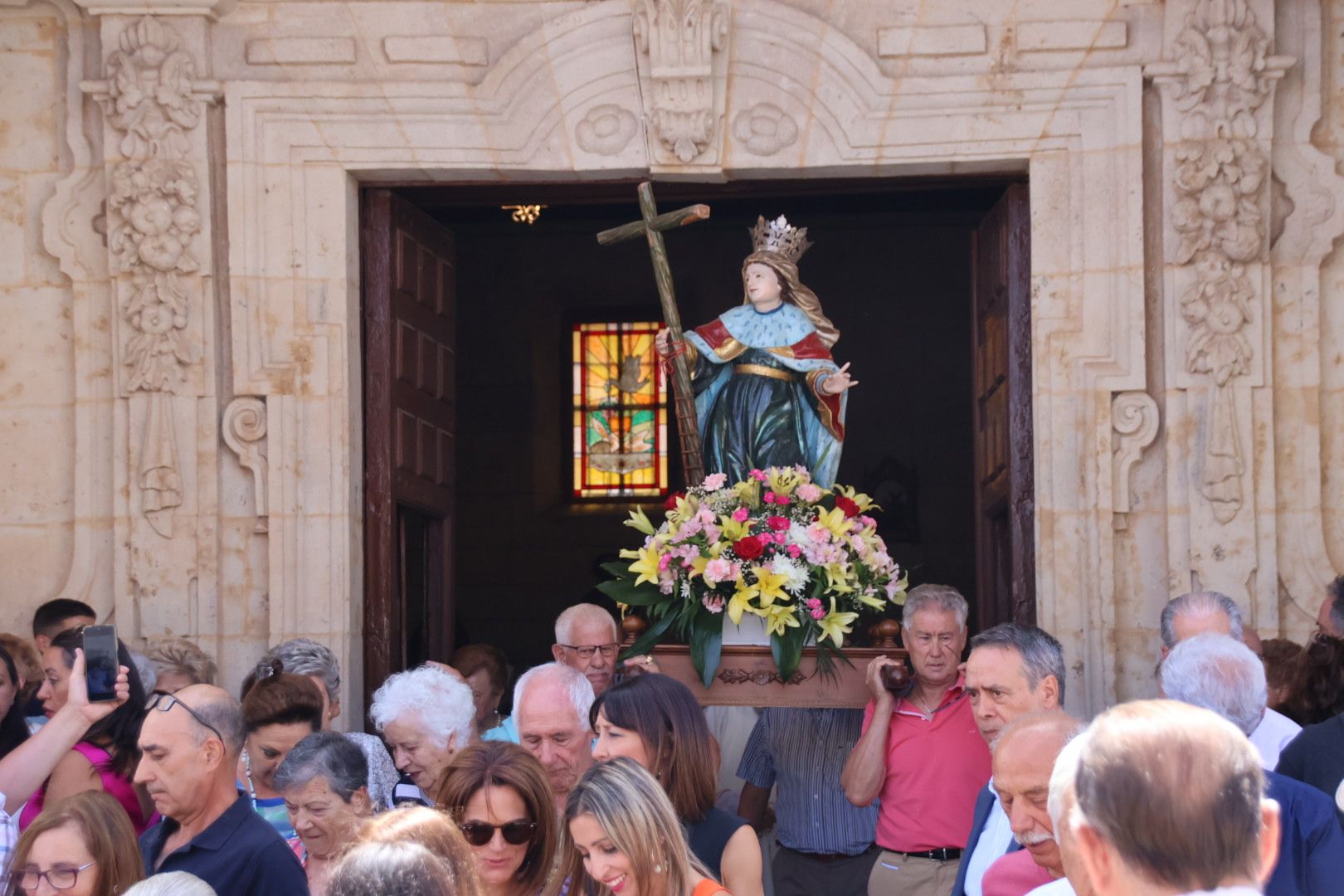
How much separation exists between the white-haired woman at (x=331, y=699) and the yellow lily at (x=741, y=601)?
4.76ft

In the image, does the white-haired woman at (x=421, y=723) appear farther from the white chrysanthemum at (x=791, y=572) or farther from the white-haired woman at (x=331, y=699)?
the white chrysanthemum at (x=791, y=572)

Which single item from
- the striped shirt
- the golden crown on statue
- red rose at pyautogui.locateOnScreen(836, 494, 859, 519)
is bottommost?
the striped shirt

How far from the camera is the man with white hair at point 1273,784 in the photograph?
3969mm

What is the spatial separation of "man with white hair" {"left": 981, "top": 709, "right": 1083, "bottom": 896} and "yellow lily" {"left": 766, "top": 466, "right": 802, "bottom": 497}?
3459 millimetres

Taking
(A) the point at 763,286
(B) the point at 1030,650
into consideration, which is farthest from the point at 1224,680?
(A) the point at 763,286

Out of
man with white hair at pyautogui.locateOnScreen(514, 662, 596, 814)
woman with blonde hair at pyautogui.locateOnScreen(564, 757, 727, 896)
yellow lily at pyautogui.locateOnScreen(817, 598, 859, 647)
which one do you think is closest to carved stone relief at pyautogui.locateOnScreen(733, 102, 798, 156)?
yellow lily at pyautogui.locateOnScreen(817, 598, 859, 647)

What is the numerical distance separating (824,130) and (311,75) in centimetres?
241

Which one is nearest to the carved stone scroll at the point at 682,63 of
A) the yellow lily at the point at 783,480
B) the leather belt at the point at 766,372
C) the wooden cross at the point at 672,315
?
the wooden cross at the point at 672,315

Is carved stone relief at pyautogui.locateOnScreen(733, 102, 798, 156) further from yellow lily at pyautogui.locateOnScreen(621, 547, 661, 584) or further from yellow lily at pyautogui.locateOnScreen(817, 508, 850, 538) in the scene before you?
yellow lily at pyautogui.locateOnScreen(621, 547, 661, 584)

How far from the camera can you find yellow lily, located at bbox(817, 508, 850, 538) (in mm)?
7047

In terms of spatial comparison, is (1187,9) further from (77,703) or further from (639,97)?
(77,703)

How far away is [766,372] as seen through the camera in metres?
7.93

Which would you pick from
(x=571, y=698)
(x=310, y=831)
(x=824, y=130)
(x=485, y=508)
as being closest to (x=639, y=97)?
(x=824, y=130)

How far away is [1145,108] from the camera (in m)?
8.12
